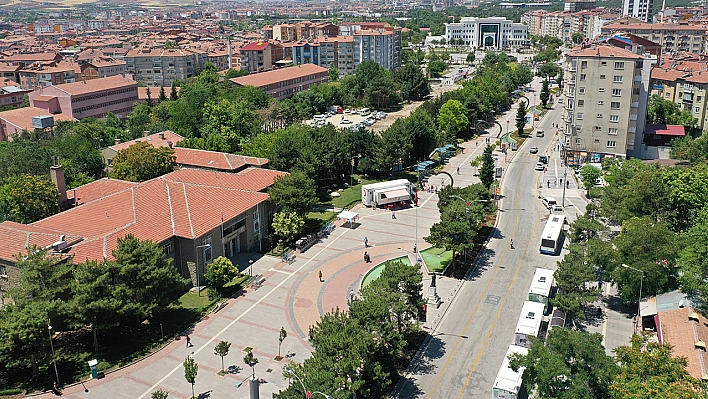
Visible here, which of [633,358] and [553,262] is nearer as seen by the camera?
[633,358]

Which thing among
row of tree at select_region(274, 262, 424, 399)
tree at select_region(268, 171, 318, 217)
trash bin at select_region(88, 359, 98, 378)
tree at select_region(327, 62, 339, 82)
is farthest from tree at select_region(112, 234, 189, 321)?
tree at select_region(327, 62, 339, 82)

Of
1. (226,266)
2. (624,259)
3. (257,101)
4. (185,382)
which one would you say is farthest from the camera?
(257,101)

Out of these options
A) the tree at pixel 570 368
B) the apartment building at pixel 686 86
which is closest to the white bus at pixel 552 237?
the tree at pixel 570 368

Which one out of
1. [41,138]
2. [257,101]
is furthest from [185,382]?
[257,101]

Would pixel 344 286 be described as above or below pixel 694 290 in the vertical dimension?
below

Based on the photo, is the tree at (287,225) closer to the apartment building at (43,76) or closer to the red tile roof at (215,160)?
the red tile roof at (215,160)

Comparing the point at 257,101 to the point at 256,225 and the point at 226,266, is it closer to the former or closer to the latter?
the point at 256,225

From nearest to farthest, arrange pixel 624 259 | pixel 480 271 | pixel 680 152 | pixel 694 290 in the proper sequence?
1. pixel 694 290
2. pixel 624 259
3. pixel 480 271
4. pixel 680 152
